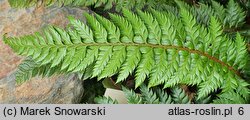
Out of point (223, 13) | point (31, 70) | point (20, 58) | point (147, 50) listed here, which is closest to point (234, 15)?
point (223, 13)

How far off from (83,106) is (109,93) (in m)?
0.36

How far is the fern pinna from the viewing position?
1.51 metres

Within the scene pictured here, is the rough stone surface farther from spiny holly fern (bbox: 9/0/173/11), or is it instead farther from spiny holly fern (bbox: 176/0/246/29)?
spiny holly fern (bbox: 176/0/246/29)

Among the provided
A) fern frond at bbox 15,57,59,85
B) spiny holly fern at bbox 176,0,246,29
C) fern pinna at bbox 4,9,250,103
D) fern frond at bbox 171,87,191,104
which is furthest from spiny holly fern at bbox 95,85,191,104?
spiny holly fern at bbox 176,0,246,29

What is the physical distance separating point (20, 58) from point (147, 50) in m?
0.80

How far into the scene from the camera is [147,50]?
152 cm

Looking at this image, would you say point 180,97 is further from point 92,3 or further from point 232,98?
point 92,3

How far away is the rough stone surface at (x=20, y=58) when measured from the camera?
199 centimetres

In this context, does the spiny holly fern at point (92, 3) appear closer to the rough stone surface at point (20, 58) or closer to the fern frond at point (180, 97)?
the rough stone surface at point (20, 58)

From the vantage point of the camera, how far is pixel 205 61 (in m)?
1.54

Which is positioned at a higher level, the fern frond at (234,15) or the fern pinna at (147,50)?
the fern frond at (234,15)

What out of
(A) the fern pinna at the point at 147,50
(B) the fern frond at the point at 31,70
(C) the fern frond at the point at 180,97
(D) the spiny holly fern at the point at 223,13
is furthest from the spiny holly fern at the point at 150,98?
(D) the spiny holly fern at the point at 223,13

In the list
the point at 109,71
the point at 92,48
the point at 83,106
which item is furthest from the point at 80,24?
the point at 83,106

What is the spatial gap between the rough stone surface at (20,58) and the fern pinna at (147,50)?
49 cm
